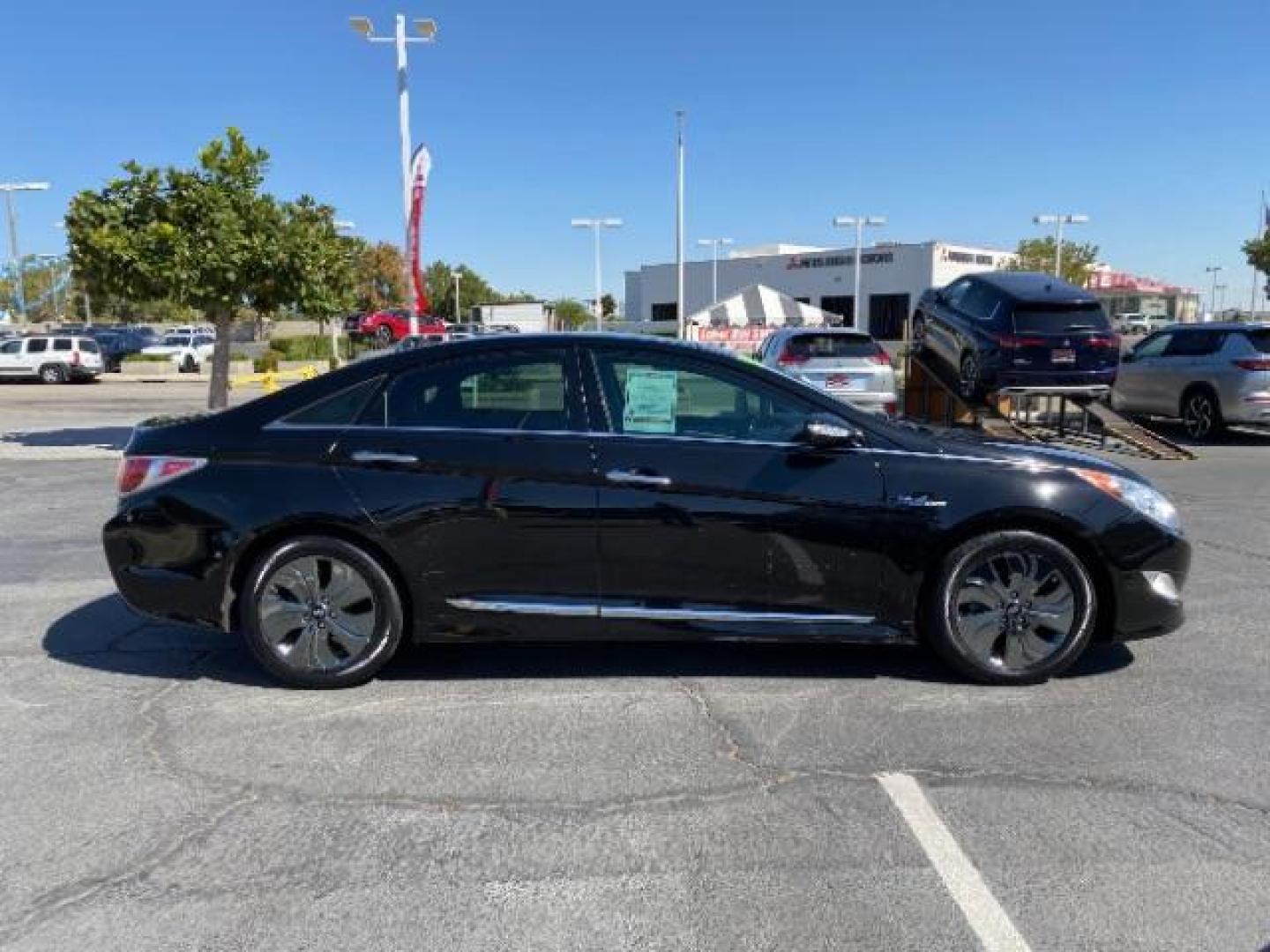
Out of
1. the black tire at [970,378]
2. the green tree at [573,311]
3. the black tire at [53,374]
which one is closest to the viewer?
the black tire at [970,378]

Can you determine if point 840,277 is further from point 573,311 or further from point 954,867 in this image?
point 954,867

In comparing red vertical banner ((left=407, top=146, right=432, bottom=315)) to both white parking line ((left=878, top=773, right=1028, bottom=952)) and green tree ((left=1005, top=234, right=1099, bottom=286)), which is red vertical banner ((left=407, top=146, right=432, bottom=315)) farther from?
green tree ((left=1005, top=234, right=1099, bottom=286))

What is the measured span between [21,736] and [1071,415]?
1622 centimetres

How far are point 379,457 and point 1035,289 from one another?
10.7m

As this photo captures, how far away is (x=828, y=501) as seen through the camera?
4.27 meters

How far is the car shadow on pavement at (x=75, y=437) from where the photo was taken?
47.2 ft

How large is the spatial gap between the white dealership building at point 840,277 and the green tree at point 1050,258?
44.4 inches

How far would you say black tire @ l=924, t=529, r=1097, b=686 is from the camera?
434 centimetres

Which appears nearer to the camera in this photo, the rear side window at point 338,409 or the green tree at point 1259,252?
the rear side window at point 338,409

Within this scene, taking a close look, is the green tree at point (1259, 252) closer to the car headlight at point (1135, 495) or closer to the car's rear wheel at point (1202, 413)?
the car's rear wheel at point (1202, 413)

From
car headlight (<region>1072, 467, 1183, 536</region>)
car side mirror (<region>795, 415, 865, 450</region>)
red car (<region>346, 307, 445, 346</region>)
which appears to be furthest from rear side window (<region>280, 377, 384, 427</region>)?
red car (<region>346, 307, 445, 346</region>)

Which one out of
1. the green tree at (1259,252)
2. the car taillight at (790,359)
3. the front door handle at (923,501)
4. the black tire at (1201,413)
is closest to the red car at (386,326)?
the car taillight at (790,359)

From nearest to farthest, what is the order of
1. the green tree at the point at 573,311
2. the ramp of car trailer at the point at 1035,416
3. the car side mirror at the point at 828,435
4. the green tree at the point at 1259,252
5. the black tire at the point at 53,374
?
the car side mirror at the point at 828,435, the ramp of car trailer at the point at 1035,416, the black tire at the point at 53,374, the green tree at the point at 1259,252, the green tree at the point at 573,311

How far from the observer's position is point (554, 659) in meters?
4.86
